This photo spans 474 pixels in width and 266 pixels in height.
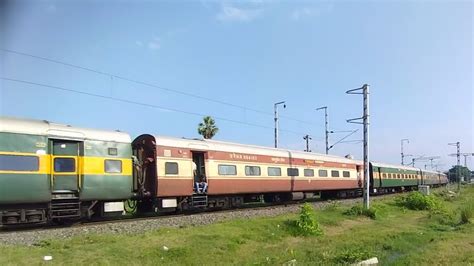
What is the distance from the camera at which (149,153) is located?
70.0ft

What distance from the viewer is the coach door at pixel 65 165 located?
16.6m

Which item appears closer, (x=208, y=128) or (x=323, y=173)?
(x=323, y=173)

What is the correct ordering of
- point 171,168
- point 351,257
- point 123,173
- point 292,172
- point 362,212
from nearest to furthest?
1. point 351,257
2. point 123,173
3. point 171,168
4. point 362,212
5. point 292,172

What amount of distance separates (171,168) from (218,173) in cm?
328

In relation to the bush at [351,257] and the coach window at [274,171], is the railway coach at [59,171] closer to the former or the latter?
the bush at [351,257]

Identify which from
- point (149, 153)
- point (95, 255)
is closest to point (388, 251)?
point (95, 255)

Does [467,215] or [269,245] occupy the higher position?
[269,245]

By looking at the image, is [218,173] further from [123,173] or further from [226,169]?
[123,173]

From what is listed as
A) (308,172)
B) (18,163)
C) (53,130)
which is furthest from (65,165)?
(308,172)

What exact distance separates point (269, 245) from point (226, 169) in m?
9.52

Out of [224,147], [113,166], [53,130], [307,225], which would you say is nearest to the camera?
[53,130]

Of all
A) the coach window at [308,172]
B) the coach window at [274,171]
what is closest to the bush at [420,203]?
the coach window at [308,172]

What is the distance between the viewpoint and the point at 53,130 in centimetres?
1666

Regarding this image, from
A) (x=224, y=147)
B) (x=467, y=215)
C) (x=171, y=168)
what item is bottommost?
(x=467, y=215)
